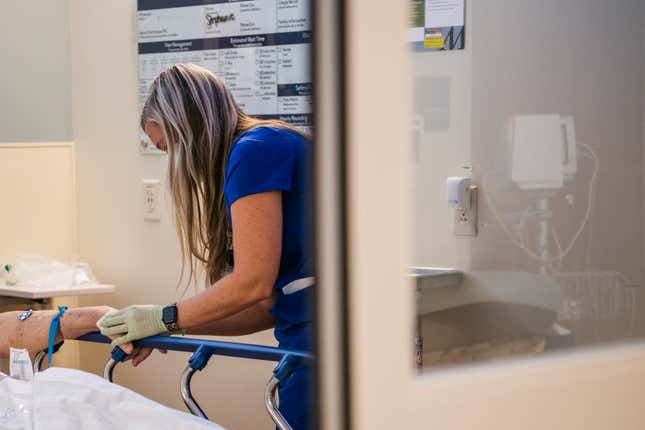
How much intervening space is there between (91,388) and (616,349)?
1044mm

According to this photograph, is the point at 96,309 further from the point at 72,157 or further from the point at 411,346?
the point at 72,157

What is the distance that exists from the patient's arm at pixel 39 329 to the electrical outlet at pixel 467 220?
34.7 inches

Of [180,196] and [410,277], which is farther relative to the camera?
[180,196]

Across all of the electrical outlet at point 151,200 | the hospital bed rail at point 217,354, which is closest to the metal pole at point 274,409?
the hospital bed rail at point 217,354

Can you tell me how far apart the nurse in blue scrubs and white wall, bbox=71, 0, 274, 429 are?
122 cm

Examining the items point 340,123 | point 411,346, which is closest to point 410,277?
point 411,346

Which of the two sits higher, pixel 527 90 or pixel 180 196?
pixel 527 90

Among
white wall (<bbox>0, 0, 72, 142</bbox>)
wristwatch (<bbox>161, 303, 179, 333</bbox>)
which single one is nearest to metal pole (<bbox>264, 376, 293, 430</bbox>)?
wristwatch (<bbox>161, 303, 179, 333</bbox>)

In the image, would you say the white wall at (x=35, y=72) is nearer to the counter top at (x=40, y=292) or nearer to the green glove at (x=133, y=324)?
the counter top at (x=40, y=292)

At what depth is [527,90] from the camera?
1752 mm

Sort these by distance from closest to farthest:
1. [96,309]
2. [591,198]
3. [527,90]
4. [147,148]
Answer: [591,198], [527,90], [96,309], [147,148]

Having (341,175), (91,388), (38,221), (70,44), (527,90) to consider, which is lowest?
(91,388)

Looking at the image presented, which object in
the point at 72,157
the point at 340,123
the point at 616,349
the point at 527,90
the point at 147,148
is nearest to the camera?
the point at 340,123

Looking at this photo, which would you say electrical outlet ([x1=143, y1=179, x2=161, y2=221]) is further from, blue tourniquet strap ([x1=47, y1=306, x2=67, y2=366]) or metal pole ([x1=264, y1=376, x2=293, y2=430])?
metal pole ([x1=264, y1=376, x2=293, y2=430])
